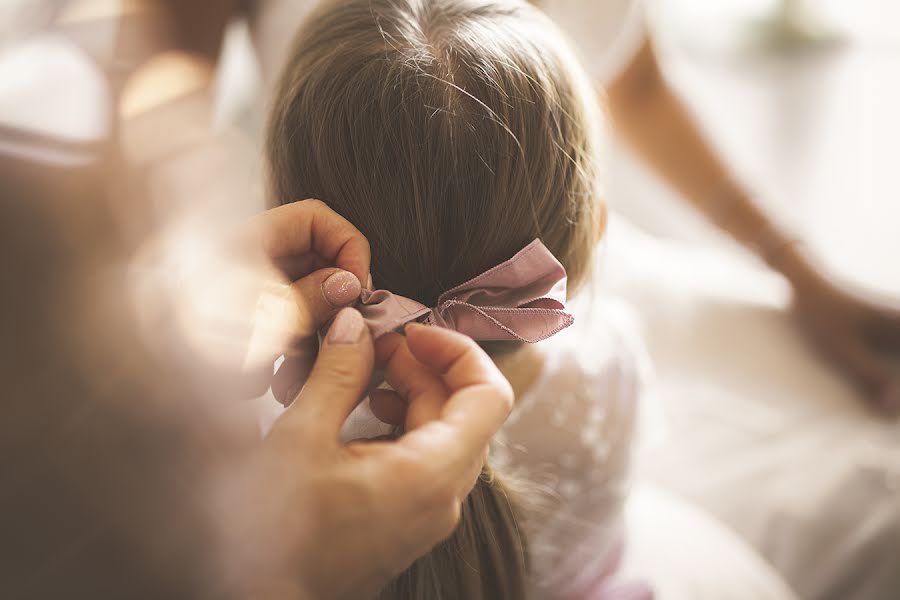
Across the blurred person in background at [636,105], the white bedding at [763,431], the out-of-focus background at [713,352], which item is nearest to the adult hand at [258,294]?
the out-of-focus background at [713,352]

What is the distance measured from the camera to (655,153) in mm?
1342

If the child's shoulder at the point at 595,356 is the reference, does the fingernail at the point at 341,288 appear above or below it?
above

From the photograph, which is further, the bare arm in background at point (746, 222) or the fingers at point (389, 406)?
the bare arm in background at point (746, 222)

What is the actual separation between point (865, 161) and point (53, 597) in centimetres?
278

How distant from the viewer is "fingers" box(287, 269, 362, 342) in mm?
510

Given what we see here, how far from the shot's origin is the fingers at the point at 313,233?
516mm

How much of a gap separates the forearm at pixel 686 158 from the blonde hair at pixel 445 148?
0.71 metres

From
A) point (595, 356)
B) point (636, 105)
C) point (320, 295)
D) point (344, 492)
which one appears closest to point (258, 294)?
point (320, 295)

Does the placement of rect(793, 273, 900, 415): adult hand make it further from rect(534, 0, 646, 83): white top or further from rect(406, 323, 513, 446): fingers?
rect(406, 323, 513, 446): fingers

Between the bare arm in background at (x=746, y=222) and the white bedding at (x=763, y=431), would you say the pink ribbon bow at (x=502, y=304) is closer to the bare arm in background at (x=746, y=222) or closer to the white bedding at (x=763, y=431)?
the white bedding at (x=763, y=431)

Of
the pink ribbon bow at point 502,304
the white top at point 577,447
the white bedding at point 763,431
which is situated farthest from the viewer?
the white bedding at point 763,431

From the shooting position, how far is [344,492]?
424mm

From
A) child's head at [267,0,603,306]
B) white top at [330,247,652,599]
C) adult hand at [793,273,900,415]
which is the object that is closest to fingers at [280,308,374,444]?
child's head at [267,0,603,306]

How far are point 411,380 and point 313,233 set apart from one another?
144 millimetres
